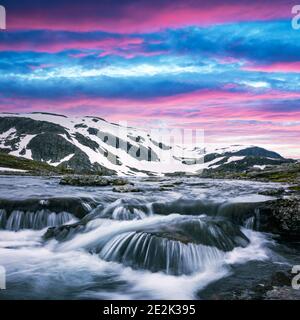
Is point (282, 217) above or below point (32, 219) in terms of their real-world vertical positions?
above

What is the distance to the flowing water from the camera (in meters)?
15.4

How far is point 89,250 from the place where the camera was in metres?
20.1

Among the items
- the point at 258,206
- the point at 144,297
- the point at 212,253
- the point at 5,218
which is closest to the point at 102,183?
the point at 5,218

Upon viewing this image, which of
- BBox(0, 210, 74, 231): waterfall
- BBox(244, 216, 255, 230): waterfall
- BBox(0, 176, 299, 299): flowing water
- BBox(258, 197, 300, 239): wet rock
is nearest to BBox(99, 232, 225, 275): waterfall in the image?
BBox(0, 176, 299, 299): flowing water

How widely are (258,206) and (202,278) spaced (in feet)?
37.3

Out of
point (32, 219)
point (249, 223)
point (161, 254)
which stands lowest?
point (161, 254)

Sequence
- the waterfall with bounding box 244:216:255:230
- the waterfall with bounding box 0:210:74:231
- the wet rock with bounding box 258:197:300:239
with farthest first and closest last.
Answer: the waterfall with bounding box 0:210:74:231
the waterfall with bounding box 244:216:255:230
the wet rock with bounding box 258:197:300:239

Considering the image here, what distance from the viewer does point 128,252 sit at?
1845cm

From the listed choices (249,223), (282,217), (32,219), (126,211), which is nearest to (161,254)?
(126,211)

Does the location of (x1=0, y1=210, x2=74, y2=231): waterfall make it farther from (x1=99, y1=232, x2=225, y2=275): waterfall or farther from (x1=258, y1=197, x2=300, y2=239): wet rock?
(x1=258, y1=197, x2=300, y2=239): wet rock

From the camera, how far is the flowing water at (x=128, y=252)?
15359 millimetres

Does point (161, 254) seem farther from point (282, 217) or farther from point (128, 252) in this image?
point (282, 217)

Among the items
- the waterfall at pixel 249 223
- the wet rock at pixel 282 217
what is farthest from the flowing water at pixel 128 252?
the wet rock at pixel 282 217
